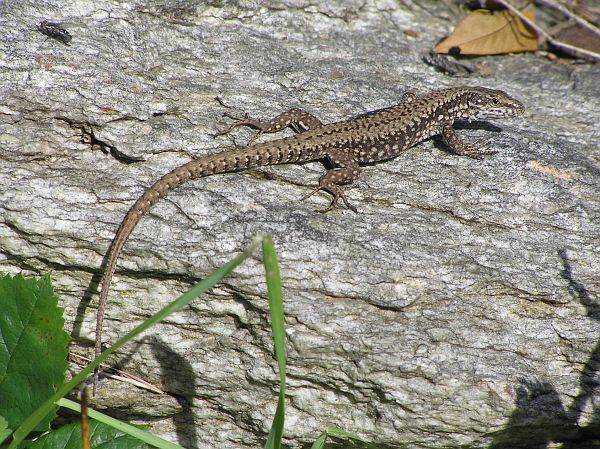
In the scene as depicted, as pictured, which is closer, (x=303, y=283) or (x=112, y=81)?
(x=303, y=283)

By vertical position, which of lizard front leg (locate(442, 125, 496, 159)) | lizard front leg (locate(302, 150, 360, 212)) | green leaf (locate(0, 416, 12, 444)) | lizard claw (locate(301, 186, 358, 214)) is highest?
lizard front leg (locate(442, 125, 496, 159))

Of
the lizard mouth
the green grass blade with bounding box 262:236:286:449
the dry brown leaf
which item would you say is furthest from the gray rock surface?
the dry brown leaf

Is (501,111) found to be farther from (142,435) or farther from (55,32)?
(142,435)

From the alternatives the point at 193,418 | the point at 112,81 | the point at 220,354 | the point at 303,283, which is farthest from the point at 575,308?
the point at 112,81

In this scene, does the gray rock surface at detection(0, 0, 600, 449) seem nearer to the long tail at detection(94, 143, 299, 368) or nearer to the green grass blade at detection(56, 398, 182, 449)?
the long tail at detection(94, 143, 299, 368)

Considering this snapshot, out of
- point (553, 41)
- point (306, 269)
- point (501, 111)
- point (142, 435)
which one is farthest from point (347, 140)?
point (553, 41)

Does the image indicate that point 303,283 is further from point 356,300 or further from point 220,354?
point 220,354
